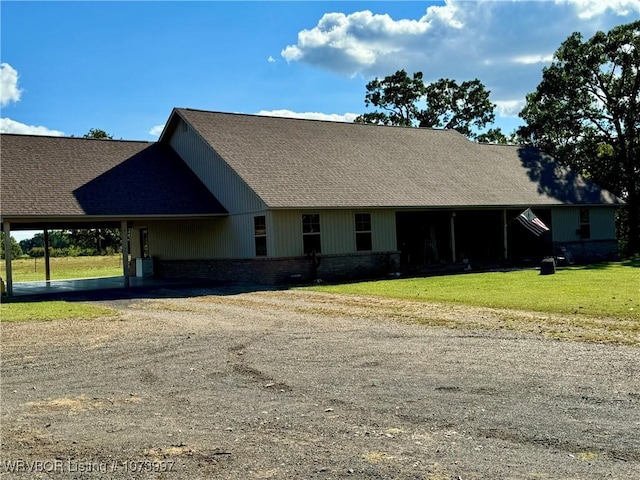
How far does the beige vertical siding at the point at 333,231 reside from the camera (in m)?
23.1

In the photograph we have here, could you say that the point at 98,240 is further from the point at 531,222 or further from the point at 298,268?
the point at 531,222

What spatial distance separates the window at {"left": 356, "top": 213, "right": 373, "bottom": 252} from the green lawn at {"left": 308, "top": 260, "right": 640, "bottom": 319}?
278 centimetres

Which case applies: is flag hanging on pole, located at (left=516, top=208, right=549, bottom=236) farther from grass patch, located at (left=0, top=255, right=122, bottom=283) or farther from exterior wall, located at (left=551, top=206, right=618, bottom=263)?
grass patch, located at (left=0, top=255, right=122, bottom=283)

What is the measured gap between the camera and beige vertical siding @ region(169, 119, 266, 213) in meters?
24.2

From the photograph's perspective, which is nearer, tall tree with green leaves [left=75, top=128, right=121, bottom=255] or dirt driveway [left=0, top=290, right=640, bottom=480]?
dirt driveway [left=0, top=290, right=640, bottom=480]

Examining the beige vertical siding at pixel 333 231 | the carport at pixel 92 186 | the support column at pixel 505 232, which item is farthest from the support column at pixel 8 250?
the support column at pixel 505 232

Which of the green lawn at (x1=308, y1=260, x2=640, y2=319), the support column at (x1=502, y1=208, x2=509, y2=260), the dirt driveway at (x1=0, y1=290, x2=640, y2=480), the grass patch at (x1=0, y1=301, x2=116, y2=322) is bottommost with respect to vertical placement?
the dirt driveway at (x1=0, y1=290, x2=640, y2=480)

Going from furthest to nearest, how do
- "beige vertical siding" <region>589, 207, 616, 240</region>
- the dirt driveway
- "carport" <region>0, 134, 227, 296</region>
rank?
1. "beige vertical siding" <region>589, 207, 616, 240</region>
2. "carport" <region>0, 134, 227, 296</region>
3. the dirt driveway

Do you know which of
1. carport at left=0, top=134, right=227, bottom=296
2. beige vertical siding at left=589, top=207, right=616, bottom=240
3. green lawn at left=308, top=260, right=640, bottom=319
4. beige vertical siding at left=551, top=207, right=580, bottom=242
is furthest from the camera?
beige vertical siding at left=589, top=207, right=616, bottom=240

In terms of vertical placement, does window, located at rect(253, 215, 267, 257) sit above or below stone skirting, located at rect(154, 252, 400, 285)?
above

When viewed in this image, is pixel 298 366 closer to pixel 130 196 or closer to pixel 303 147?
pixel 130 196

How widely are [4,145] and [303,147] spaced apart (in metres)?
12.2

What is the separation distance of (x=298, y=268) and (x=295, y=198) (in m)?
2.57

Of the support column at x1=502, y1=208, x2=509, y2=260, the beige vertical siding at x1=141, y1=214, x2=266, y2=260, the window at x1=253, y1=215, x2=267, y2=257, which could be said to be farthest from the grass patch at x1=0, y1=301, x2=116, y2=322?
the support column at x1=502, y1=208, x2=509, y2=260
